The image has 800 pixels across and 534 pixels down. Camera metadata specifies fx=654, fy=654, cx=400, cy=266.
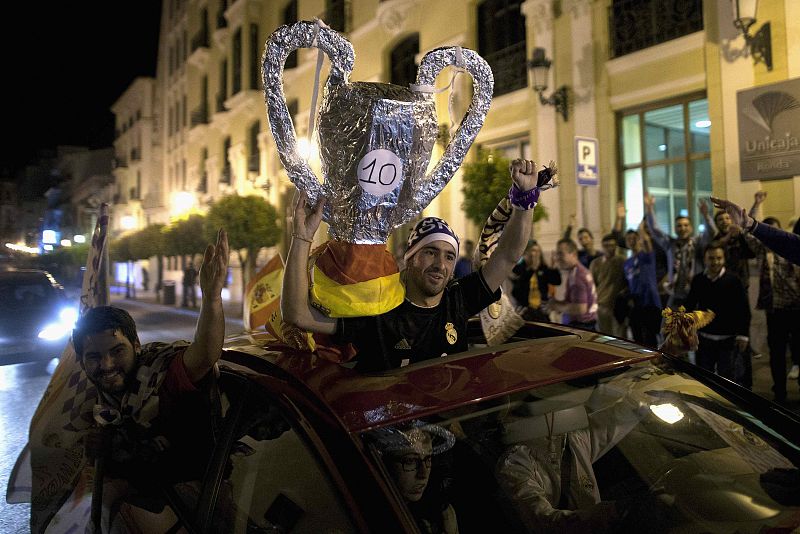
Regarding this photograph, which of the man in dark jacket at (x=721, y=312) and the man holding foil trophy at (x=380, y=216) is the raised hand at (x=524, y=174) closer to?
the man holding foil trophy at (x=380, y=216)

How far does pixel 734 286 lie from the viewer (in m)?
5.43

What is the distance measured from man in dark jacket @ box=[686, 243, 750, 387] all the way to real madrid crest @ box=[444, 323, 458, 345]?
356 centimetres

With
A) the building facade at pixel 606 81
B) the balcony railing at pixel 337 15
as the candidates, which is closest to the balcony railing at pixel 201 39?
the building facade at pixel 606 81

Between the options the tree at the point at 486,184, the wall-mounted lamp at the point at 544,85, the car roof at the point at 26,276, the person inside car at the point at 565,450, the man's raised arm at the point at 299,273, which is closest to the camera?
the person inside car at the point at 565,450

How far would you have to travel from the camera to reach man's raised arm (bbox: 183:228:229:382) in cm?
213

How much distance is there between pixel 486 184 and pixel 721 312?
17.5 ft

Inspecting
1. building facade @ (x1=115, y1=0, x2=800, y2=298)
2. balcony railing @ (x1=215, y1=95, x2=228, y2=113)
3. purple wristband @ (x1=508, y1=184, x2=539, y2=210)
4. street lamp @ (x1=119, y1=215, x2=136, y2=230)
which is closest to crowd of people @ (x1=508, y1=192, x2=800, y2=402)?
building facade @ (x1=115, y1=0, x2=800, y2=298)

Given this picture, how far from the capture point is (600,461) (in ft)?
7.89

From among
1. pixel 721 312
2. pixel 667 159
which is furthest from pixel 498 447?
pixel 667 159

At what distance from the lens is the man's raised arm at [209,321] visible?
213 centimetres

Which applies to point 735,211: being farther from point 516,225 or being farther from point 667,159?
point 667,159

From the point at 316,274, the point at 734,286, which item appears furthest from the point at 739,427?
the point at 734,286

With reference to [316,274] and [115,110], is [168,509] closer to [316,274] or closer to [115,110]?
[316,274]

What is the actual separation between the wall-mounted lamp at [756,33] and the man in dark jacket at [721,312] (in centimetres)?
498
